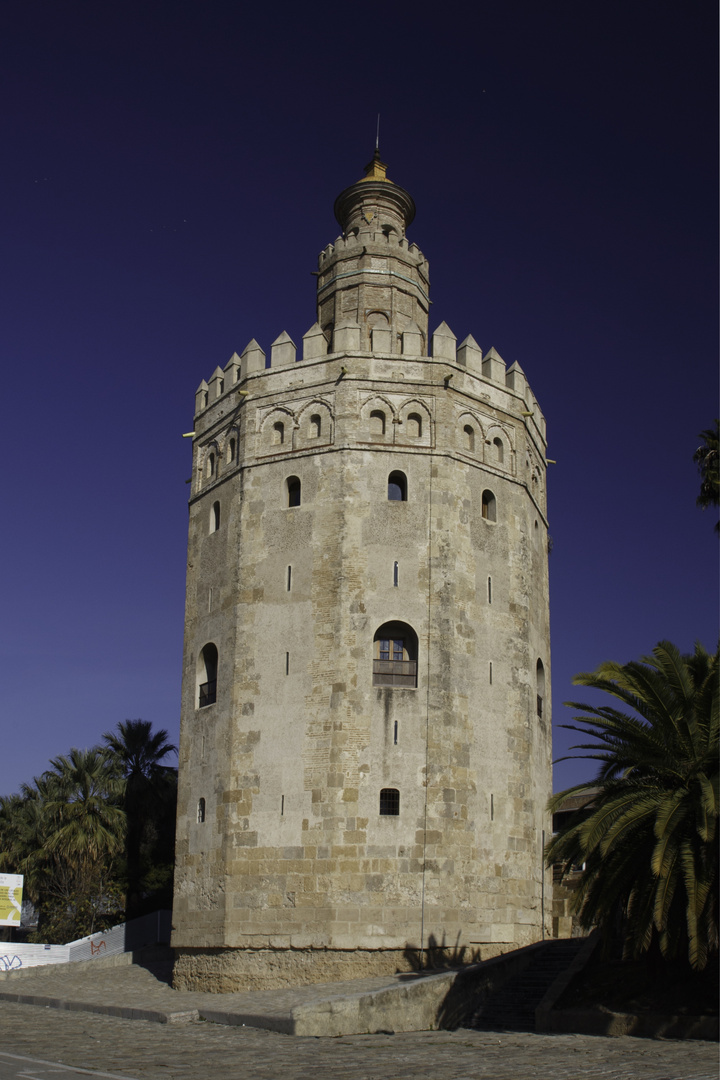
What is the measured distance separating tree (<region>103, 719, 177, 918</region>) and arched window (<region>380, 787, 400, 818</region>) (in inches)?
632

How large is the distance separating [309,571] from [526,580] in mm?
5622

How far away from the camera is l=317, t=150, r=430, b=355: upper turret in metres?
28.0

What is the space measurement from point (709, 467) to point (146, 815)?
22945 mm

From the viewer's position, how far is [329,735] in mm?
22125

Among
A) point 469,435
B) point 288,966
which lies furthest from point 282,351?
point 288,966

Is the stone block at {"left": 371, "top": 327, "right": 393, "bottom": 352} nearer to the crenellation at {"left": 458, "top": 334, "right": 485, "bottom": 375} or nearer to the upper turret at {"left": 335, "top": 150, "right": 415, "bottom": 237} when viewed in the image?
the crenellation at {"left": 458, "top": 334, "right": 485, "bottom": 375}

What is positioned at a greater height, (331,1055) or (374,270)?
(374,270)

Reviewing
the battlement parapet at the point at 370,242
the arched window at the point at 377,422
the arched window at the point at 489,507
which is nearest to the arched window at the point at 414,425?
the arched window at the point at 377,422

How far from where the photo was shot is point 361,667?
22594mm

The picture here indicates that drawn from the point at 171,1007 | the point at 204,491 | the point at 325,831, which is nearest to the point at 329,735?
the point at 325,831

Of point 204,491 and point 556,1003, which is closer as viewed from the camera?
point 556,1003

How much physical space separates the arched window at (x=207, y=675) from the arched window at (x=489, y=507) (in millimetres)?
7491

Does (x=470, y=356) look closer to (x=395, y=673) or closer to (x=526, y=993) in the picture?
(x=395, y=673)

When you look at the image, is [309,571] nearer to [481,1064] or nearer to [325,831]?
[325,831]
